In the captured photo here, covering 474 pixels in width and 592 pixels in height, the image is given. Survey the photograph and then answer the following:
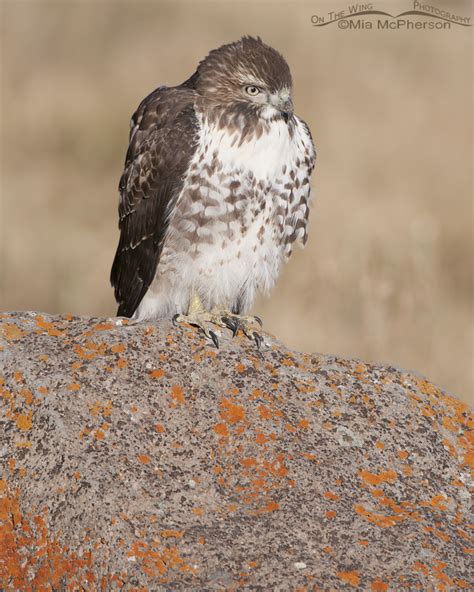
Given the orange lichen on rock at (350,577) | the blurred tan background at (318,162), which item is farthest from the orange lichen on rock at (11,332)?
the blurred tan background at (318,162)

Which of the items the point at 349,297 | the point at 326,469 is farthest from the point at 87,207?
the point at 326,469

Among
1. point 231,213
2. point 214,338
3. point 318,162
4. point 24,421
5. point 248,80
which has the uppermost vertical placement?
point 318,162

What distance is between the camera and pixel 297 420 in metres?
3.72

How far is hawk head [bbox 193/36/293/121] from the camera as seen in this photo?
4961 millimetres

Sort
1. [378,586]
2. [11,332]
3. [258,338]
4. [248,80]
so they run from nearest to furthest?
[378,586] → [11,332] → [258,338] → [248,80]

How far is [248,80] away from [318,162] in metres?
6.33

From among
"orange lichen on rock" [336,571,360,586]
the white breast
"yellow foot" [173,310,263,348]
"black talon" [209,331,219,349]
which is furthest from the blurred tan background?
"orange lichen on rock" [336,571,360,586]

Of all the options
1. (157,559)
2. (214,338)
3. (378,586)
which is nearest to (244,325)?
(214,338)

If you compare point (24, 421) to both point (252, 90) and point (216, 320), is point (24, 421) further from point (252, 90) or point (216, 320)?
point (252, 90)

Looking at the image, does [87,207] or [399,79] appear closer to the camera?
[87,207]

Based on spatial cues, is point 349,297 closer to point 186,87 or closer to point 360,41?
point 186,87

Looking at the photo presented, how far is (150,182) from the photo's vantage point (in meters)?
5.13

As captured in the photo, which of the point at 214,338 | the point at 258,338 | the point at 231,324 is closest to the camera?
the point at 214,338

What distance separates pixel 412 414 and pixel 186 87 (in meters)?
2.36
